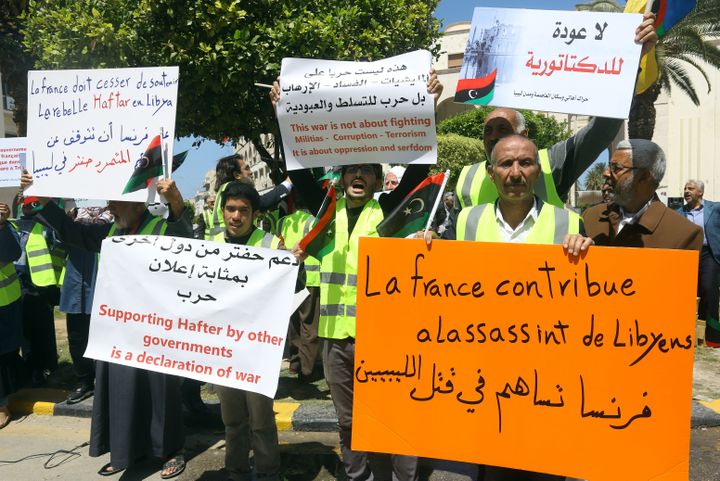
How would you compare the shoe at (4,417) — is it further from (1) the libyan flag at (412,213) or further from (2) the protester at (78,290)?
(1) the libyan flag at (412,213)

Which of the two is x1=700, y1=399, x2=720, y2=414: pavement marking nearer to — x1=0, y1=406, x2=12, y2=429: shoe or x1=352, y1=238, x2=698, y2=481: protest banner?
x1=352, y1=238, x2=698, y2=481: protest banner

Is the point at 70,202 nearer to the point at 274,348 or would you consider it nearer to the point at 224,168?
the point at 224,168

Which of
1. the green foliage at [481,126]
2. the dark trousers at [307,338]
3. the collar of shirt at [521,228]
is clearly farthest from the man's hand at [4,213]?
the green foliage at [481,126]

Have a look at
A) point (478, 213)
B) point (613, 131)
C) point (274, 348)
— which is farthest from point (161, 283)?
point (613, 131)

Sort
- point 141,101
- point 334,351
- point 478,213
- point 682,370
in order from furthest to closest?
1. point 141,101
2. point 334,351
3. point 478,213
4. point 682,370

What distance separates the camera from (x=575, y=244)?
7.45ft

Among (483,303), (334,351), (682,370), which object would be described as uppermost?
(483,303)

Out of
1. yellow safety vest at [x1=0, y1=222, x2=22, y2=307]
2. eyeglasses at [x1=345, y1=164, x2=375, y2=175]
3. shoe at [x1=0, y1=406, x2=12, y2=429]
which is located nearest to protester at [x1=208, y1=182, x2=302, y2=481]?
eyeglasses at [x1=345, y1=164, x2=375, y2=175]

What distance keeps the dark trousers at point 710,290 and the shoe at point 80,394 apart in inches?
272

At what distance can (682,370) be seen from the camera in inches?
85.9

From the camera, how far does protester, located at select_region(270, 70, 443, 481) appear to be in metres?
3.23

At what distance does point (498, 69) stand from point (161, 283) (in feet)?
7.08

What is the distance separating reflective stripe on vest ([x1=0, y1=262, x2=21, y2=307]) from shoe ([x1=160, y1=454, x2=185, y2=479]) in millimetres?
2252

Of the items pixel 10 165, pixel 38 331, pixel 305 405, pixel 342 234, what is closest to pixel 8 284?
pixel 38 331
